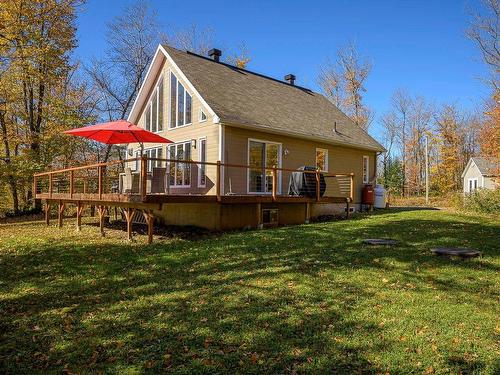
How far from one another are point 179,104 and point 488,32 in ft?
55.1

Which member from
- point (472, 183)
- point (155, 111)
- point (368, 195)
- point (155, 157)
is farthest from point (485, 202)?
point (472, 183)

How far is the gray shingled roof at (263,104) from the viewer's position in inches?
529

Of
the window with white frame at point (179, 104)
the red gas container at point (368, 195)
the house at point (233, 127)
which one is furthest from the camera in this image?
the red gas container at point (368, 195)

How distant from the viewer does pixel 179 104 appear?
1476 centimetres

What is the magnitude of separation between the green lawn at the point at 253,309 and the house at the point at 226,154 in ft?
9.42

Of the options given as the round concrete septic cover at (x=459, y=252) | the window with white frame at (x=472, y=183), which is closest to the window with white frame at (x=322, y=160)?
the round concrete septic cover at (x=459, y=252)

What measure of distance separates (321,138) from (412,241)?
24.2 feet

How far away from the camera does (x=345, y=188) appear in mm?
17656

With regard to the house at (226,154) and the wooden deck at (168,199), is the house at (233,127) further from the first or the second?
the wooden deck at (168,199)

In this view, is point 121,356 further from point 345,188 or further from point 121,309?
point 345,188

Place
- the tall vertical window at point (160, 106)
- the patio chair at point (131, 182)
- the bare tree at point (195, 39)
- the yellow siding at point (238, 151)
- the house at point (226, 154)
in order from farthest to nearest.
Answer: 1. the bare tree at point (195, 39)
2. the tall vertical window at point (160, 106)
3. the yellow siding at point (238, 151)
4. the house at point (226, 154)
5. the patio chair at point (131, 182)

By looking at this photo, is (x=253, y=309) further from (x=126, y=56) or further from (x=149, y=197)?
(x=126, y=56)

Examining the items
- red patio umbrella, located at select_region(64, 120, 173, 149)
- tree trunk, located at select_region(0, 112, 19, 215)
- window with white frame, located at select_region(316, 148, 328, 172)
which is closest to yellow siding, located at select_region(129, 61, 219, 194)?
red patio umbrella, located at select_region(64, 120, 173, 149)

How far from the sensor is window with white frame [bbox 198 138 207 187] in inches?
521
